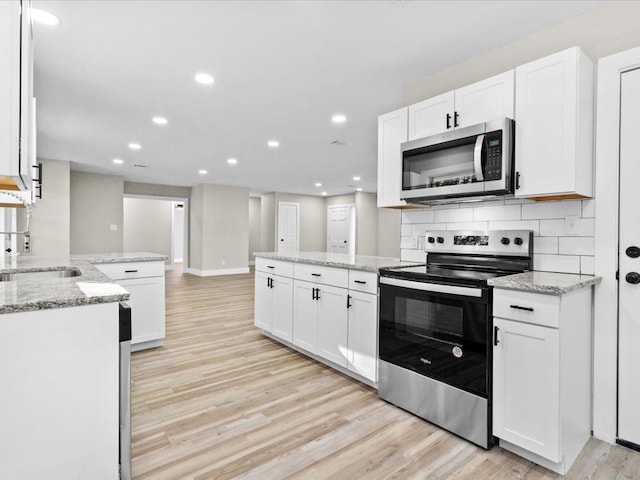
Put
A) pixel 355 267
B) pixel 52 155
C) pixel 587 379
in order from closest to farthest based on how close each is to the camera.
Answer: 1. pixel 587 379
2. pixel 355 267
3. pixel 52 155

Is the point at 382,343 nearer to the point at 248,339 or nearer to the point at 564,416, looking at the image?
the point at 564,416

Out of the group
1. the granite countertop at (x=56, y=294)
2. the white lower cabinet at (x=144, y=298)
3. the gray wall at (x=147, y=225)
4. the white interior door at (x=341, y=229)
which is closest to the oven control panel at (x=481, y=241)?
the granite countertop at (x=56, y=294)

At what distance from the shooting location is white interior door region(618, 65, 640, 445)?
1885mm

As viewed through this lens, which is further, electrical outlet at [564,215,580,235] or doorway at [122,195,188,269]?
doorway at [122,195,188,269]

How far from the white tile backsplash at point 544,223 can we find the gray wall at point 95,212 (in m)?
7.80

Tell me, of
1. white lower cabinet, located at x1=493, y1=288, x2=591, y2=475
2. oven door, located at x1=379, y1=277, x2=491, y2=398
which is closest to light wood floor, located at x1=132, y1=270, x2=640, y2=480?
white lower cabinet, located at x1=493, y1=288, x2=591, y2=475

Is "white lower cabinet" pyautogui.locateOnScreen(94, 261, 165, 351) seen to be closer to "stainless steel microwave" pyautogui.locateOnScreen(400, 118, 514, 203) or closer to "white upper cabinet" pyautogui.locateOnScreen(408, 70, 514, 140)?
"stainless steel microwave" pyautogui.locateOnScreen(400, 118, 514, 203)

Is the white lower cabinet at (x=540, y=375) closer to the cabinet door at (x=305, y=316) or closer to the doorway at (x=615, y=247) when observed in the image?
the doorway at (x=615, y=247)

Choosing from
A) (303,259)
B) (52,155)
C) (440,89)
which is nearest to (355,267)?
(303,259)

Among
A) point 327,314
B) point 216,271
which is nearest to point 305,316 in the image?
point 327,314

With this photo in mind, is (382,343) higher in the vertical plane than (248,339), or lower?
higher

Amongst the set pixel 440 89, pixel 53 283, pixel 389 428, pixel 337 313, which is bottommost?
pixel 389 428

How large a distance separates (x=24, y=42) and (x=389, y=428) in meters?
2.43

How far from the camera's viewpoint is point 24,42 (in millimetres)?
1195
